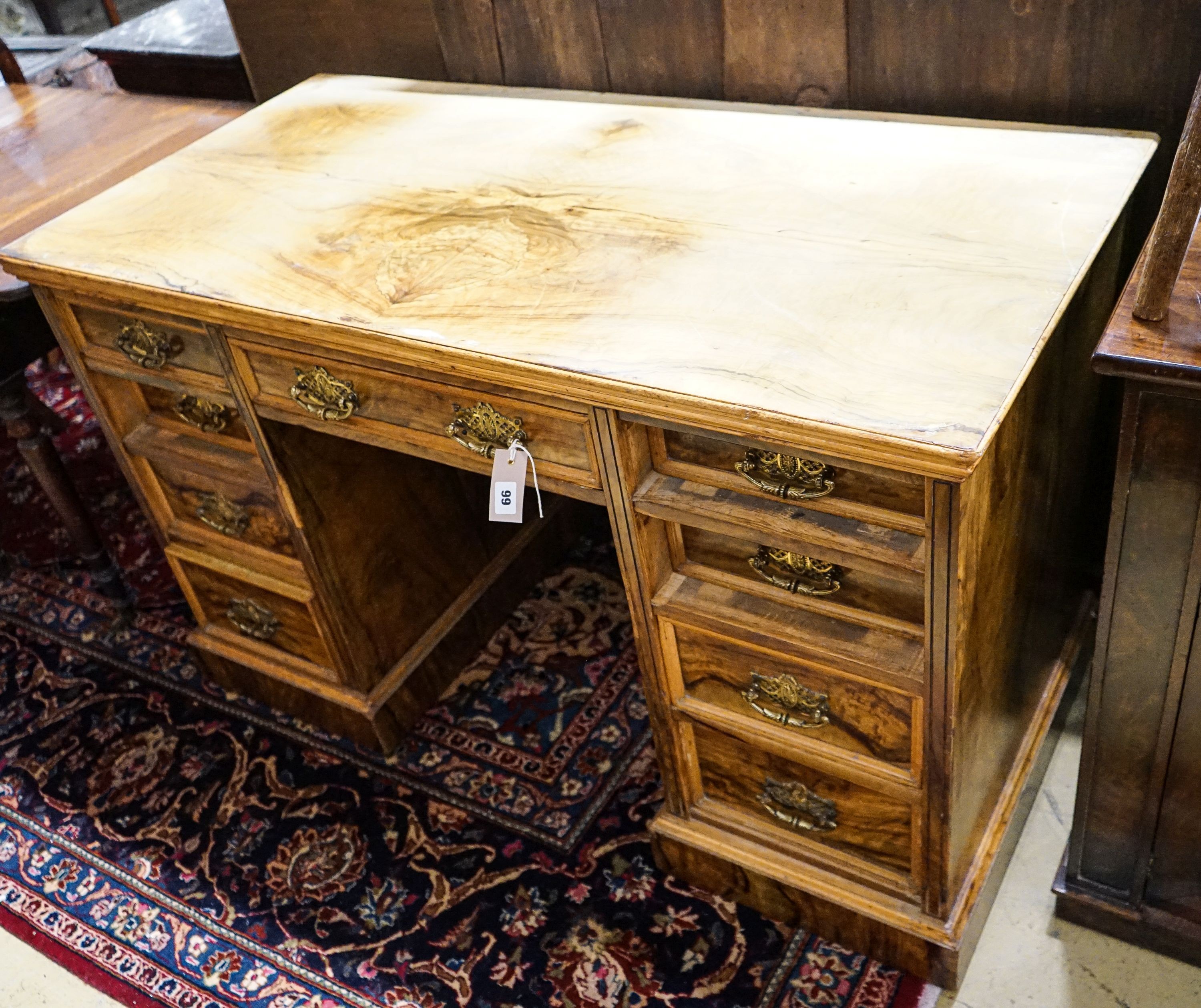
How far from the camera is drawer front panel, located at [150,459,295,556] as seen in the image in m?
1.72

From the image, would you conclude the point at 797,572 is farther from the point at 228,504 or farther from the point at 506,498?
the point at 228,504

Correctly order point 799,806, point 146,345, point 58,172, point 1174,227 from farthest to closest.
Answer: point 58,172, point 146,345, point 799,806, point 1174,227

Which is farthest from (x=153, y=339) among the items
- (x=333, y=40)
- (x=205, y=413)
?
(x=333, y=40)

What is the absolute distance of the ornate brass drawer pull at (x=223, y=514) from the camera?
5.76 feet

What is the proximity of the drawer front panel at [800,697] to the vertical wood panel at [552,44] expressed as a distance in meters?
0.86

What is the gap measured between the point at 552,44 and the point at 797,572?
0.93 m

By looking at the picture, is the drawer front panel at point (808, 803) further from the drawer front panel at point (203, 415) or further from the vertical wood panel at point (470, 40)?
the vertical wood panel at point (470, 40)

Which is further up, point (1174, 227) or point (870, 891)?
point (1174, 227)

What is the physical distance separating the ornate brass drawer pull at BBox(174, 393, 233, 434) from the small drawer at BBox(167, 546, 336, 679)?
270 millimetres

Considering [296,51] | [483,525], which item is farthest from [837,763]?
[296,51]

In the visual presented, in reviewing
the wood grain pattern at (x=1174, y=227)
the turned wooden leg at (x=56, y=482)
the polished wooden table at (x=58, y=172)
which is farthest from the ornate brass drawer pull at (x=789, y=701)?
the turned wooden leg at (x=56, y=482)

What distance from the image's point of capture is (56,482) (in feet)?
6.86

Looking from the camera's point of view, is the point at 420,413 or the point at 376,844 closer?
the point at 420,413

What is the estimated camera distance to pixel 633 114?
5.22ft
